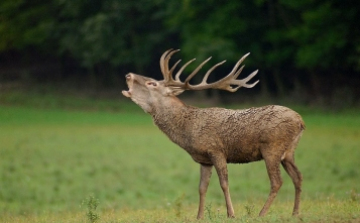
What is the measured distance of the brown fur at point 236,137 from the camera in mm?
11086

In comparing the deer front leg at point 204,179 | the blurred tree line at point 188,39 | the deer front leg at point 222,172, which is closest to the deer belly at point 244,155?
the deer front leg at point 222,172

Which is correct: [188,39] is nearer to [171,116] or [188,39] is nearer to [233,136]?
[171,116]

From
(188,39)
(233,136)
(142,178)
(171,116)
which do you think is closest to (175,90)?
(171,116)

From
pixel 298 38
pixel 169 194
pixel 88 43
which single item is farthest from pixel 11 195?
pixel 88 43

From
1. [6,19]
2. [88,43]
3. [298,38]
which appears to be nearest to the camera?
[298,38]

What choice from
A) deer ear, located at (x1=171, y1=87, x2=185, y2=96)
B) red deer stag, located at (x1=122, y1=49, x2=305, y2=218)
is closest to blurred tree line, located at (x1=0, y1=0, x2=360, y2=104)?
deer ear, located at (x1=171, y1=87, x2=185, y2=96)

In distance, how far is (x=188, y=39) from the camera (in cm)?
4841

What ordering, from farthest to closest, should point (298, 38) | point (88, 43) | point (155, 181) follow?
point (88, 43) < point (298, 38) < point (155, 181)

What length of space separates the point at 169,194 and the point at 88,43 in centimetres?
3586

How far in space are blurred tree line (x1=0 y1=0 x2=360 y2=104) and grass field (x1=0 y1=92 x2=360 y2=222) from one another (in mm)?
7004

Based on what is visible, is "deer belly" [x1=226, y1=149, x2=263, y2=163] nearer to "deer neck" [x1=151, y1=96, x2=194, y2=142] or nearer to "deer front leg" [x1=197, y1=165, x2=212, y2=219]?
"deer front leg" [x1=197, y1=165, x2=212, y2=219]

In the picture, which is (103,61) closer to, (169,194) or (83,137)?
(83,137)

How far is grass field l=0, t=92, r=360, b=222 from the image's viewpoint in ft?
40.1

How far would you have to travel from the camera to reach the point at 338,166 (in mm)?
20828
